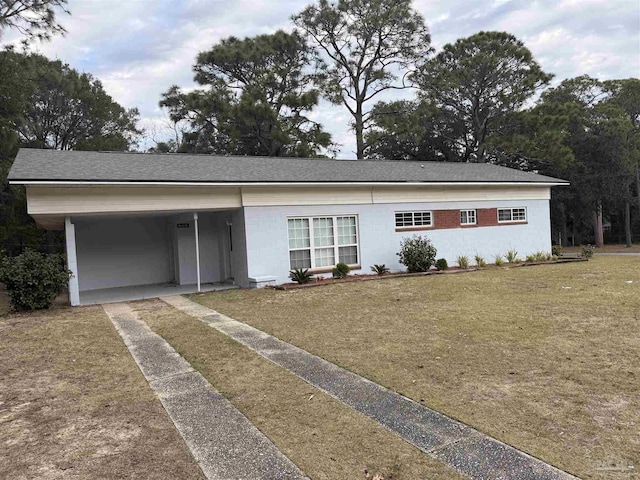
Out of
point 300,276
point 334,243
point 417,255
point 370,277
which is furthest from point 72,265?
point 417,255

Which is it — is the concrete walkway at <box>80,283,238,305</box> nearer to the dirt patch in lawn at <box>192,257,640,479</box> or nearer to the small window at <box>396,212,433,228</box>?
the dirt patch in lawn at <box>192,257,640,479</box>

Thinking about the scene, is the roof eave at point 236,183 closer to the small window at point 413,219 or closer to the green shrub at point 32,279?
the small window at point 413,219

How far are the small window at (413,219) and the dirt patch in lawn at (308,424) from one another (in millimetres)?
11735

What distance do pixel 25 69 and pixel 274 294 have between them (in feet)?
62.8

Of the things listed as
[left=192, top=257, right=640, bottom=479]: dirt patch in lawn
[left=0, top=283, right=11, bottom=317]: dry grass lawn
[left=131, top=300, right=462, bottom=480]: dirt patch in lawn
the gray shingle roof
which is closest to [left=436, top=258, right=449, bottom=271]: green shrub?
the gray shingle roof

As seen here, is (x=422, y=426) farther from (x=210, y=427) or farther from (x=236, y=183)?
(x=236, y=183)

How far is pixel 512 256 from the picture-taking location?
1991 centimetres

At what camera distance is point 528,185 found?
68.8 feet

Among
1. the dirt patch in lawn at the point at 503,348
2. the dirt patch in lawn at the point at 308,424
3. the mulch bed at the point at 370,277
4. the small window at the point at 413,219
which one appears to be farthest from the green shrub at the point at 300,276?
the dirt patch in lawn at the point at 308,424

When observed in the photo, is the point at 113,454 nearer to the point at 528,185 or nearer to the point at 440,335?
the point at 440,335

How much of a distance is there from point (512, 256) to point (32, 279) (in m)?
17.6

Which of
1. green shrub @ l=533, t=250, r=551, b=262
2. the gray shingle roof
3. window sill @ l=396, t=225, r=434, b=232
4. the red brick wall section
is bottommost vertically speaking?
green shrub @ l=533, t=250, r=551, b=262

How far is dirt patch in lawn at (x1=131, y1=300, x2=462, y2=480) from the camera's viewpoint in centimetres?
346

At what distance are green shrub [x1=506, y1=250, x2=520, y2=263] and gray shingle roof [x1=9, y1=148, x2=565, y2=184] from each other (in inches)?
122
